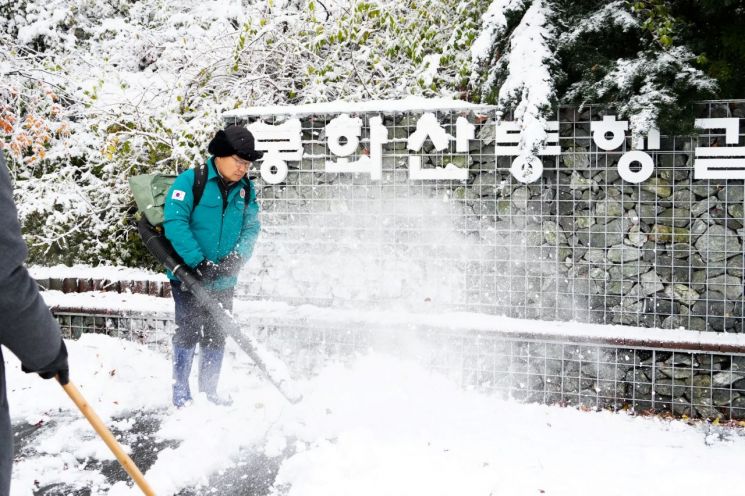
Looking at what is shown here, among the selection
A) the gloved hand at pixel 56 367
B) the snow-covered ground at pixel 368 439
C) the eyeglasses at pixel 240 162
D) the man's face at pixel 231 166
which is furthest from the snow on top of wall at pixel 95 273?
the gloved hand at pixel 56 367

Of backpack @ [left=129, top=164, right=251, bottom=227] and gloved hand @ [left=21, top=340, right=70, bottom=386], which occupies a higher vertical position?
backpack @ [left=129, top=164, right=251, bottom=227]

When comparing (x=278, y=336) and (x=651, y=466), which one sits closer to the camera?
(x=651, y=466)

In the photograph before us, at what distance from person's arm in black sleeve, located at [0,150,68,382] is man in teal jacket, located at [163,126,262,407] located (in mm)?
2183

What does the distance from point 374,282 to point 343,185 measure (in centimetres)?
98

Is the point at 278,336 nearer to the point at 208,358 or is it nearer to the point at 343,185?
the point at 208,358

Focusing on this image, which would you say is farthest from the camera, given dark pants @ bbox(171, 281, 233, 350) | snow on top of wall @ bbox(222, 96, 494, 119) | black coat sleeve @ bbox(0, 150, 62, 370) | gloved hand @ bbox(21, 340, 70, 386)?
snow on top of wall @ bbox(222, 96, 494, 119)

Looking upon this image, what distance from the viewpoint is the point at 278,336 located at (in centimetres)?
539

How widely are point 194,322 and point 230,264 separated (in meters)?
0.52

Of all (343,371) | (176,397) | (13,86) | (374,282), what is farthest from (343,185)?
(13,86)

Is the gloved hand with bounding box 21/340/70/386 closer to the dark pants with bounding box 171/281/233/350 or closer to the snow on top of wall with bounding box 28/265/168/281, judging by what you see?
the dark pants with bounding box 171/281/233/350

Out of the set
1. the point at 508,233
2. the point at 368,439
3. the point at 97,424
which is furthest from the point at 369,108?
the point at 97,424

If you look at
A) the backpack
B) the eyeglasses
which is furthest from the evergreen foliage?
the eyeglasses

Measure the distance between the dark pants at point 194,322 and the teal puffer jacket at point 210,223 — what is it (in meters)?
0.12

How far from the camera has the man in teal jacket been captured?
4055mm
